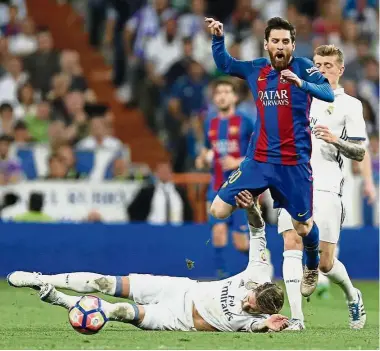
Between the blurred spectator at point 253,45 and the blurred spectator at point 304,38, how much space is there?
620 millimetres

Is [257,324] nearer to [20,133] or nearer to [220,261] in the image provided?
[220,261]

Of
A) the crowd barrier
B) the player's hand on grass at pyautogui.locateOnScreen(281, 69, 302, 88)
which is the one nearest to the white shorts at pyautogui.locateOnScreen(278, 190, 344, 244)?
the player's hand on grass at pyautogui.locateOnScreen(281, 69, 302, 88)

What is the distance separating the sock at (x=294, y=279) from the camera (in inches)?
411

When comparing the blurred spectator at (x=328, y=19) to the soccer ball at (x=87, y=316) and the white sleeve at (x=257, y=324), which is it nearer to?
the white sleeve at (x=257, y=324)

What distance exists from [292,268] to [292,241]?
281mm

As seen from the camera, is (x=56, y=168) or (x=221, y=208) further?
(x=56, y=168)

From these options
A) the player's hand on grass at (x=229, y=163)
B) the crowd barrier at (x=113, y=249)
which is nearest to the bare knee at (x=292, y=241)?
the player's hand on grass at (x=229, y=163)

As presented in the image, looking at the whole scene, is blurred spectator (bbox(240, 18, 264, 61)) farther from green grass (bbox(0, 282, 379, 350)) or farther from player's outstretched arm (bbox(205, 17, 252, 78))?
player's outstretched arm (bbox(205, 17, 252, 78))

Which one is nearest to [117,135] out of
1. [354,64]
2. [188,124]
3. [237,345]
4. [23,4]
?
[188,124]

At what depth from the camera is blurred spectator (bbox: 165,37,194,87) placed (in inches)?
810

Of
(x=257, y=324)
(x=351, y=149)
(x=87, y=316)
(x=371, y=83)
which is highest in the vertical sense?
(x=371, y=83)

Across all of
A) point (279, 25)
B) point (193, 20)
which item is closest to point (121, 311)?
point (279, 25)

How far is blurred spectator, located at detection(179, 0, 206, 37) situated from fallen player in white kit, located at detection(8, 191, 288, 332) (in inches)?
445

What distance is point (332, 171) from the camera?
11062mm
